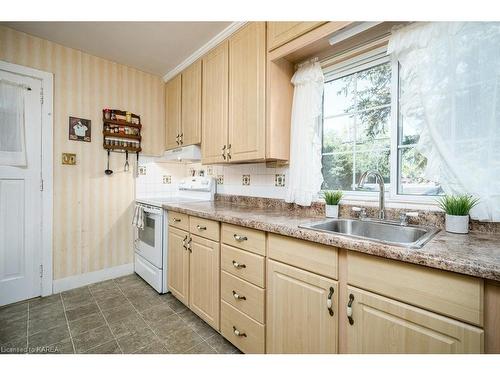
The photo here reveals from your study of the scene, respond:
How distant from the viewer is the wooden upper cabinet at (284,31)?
1.41 meters

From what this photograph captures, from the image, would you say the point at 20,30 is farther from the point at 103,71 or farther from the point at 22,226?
the point at 22,226

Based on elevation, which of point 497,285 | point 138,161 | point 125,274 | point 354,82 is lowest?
point 125,274

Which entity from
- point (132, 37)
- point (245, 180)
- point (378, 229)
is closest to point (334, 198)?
point (378, 229)

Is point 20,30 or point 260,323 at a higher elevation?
point 20,30

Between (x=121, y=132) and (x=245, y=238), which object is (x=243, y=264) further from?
(x=121, y=132)

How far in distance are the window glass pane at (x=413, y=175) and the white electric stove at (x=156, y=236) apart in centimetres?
186

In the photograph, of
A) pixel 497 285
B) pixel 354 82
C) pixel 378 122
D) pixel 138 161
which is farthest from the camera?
pixel 138 161

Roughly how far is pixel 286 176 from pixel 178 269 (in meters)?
1.26

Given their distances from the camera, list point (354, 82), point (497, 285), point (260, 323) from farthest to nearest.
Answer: point (354, 82)
point (260, 323)
point (497, 285)

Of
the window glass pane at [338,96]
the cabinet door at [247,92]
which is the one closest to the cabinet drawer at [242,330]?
the cabinet door at [247,92]

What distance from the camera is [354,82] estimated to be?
167cm

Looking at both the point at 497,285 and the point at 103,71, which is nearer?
the point at 497,285

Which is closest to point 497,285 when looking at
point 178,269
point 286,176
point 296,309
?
point 296,309

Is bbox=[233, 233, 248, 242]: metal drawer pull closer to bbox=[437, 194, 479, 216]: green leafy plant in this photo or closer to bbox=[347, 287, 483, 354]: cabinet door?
bbox=[347, 287, 483, 354]: cabinet door
